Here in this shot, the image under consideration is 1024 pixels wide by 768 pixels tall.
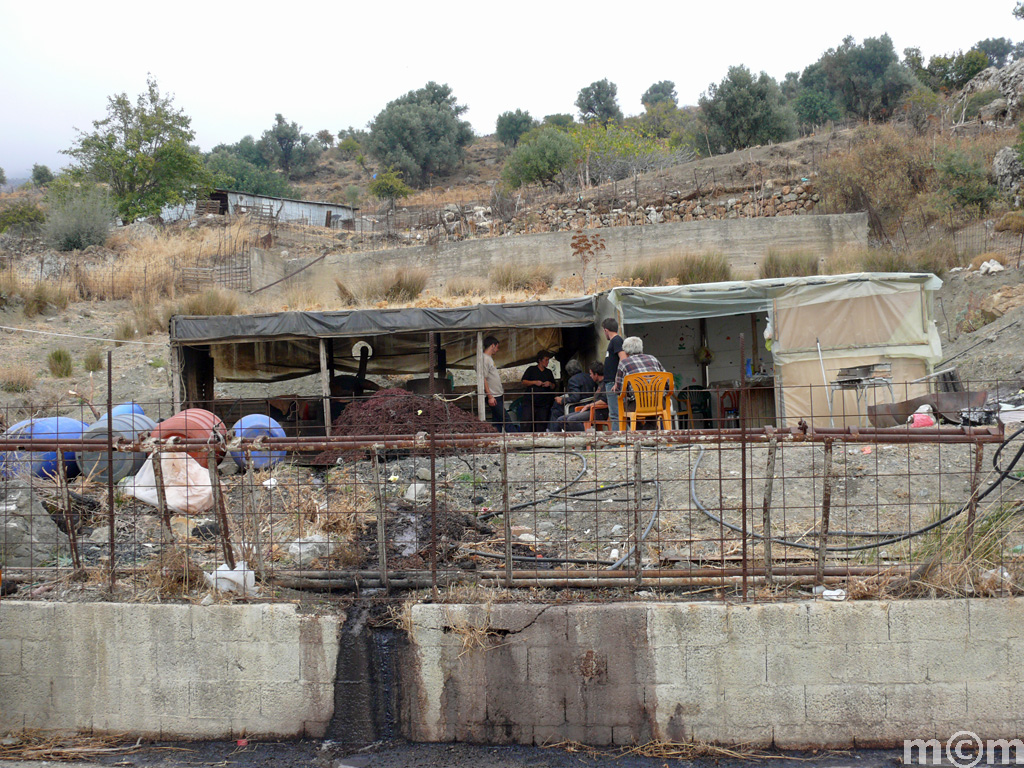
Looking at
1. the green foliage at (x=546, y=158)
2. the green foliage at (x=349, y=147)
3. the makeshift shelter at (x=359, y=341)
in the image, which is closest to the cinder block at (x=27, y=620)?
the makeshift shelter at (x=359, y=341)

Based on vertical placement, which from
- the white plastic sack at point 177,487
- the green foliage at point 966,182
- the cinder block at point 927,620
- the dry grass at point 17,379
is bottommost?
the cinder block at point 927,620

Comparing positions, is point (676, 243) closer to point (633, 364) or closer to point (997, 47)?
point (633, 364)

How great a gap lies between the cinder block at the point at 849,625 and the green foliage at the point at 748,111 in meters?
30.3

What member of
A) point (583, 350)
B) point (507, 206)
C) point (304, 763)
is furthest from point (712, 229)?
point (304, 763)

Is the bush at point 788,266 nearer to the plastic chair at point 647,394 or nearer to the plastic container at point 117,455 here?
the plastic chair at point 647,394

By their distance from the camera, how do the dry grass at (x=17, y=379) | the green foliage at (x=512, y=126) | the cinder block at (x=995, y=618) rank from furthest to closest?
1. the green foliage at (x=512, y=126)
2. the dry grass at (x=17, y=379)
3. the cinder block at (x=995, y=618)

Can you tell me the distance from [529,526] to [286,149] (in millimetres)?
53858

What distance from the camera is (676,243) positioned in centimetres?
1762

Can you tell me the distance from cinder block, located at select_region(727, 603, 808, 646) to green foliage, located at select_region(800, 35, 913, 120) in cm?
3391

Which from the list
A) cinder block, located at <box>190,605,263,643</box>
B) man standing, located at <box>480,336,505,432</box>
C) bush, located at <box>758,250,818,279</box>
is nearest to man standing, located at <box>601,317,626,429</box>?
man standing, located at <box>480,336,505,432</box>

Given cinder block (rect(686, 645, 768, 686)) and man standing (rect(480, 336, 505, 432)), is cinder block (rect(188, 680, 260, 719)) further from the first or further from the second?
man standing (rect(480, 336, 505, 432))

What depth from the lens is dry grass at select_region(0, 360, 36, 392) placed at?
1428 cm

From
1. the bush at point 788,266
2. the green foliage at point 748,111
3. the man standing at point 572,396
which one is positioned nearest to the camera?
the man standing at point 572,396

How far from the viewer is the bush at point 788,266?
52.5 ft
